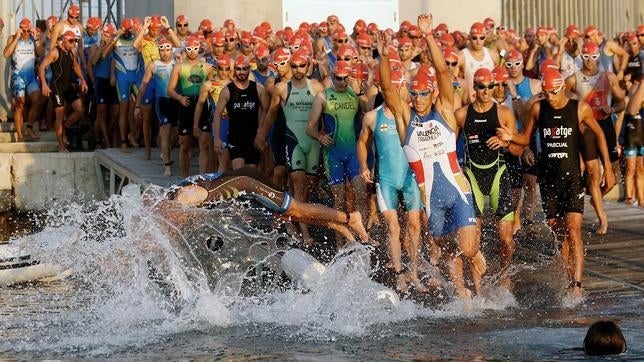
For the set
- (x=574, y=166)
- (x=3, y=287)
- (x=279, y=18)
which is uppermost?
(x=279, y=18)

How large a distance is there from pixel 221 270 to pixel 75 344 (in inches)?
100

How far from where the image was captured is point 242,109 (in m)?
16.0

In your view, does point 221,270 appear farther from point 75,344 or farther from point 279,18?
point 279,18

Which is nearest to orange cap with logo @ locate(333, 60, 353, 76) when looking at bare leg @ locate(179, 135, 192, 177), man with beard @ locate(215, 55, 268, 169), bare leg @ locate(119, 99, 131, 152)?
man with beard @ locate(215, 55, 268, 169)

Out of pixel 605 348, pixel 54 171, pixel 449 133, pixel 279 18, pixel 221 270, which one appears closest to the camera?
pixel 605 348

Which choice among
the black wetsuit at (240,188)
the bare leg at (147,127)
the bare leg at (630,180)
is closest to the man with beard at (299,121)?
the black wetsuit at (240,188)

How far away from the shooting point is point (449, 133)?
12.6 m

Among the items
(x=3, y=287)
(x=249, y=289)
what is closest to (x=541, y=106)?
(x=249, y=289)

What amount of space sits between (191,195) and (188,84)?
566 centimetres

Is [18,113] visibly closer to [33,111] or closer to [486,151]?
[33,111]

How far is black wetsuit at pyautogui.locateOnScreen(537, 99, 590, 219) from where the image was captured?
41.7ft

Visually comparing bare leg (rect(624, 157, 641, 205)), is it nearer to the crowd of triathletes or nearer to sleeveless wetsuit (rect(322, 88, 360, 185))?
the crowd of triathletes

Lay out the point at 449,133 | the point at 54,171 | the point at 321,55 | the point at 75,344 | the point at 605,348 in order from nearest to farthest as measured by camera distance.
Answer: the point at 605,348
the point at 75,344
the point at 449,133
the point at 321,55
the point at 54,171

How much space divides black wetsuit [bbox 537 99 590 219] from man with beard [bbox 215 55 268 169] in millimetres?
4023
